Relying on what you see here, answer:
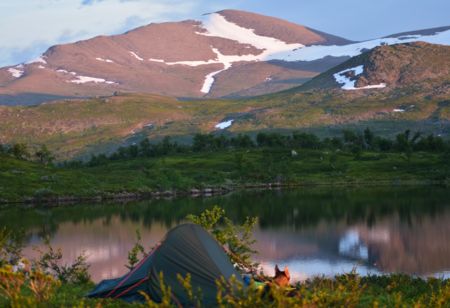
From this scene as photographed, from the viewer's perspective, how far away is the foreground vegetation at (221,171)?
90562 millimetres

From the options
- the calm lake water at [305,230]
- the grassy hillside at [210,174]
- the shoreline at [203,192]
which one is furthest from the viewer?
the grassy hillside at [210,174]

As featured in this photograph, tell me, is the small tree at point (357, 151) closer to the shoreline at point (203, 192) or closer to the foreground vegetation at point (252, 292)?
the shoreline at point (203, 192)

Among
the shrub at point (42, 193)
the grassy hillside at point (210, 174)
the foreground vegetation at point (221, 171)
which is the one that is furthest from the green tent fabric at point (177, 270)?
the grassy hillside at point (210, 174)

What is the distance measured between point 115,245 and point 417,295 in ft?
93.1

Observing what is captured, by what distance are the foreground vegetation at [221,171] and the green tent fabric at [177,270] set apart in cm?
7293

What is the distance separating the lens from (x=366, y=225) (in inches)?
1789

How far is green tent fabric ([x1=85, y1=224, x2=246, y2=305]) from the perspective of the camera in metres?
15.4

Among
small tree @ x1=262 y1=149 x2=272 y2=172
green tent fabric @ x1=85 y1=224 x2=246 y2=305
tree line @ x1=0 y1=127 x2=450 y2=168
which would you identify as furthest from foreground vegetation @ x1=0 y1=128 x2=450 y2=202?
green tent fabric @ x1=85 y1=224 x2=246 y2=305

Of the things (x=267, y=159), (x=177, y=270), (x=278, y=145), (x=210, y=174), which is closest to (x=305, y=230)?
(x=177, y=270)

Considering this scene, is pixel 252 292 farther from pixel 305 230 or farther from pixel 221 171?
pixel 221 171

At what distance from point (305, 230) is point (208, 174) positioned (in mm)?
75284

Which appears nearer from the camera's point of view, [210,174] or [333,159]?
[210,174]

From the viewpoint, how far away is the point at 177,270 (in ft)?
51.5

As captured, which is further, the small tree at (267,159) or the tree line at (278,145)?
the tree line at (278,145)
